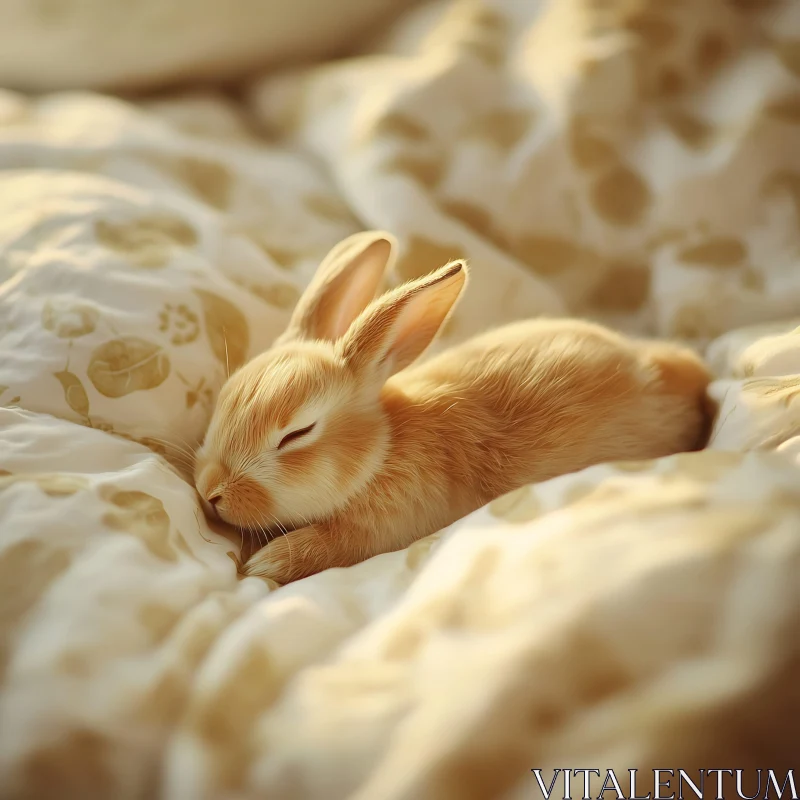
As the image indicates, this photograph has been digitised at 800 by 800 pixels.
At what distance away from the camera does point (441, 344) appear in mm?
1054

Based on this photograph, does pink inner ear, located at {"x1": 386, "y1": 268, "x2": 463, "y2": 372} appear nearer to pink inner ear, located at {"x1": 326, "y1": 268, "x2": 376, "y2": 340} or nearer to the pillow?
pink inner ear, located at {"x1": 326, "y1": 268, "x2": 376, "y2": 340}

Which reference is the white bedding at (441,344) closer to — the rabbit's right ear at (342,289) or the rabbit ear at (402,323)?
the rabbit's right ear at (342,289)

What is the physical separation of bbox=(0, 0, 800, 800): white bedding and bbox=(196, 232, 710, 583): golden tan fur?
0.07 metres

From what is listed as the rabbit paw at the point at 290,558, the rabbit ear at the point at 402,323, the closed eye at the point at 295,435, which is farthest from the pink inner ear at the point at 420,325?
the rabbit paw at the point at 290,558

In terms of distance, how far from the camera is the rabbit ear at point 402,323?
779 millimetres

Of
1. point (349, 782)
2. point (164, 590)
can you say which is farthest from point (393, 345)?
point (349, 782)

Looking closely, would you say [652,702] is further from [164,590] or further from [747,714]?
[164,590]

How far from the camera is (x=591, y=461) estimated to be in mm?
812

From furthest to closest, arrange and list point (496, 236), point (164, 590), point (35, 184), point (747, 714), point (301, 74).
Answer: point (301, 74) → point (496, 236) → point (35, 184) → point (164, 590) → point (747, 714)

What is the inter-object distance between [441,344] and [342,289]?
0.20 meters

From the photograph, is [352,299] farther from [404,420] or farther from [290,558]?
[290,558]

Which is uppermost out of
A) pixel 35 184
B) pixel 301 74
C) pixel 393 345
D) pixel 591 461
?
pixel 301 74

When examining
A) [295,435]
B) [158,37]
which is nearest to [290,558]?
[295,435]

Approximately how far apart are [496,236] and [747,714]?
824mm
